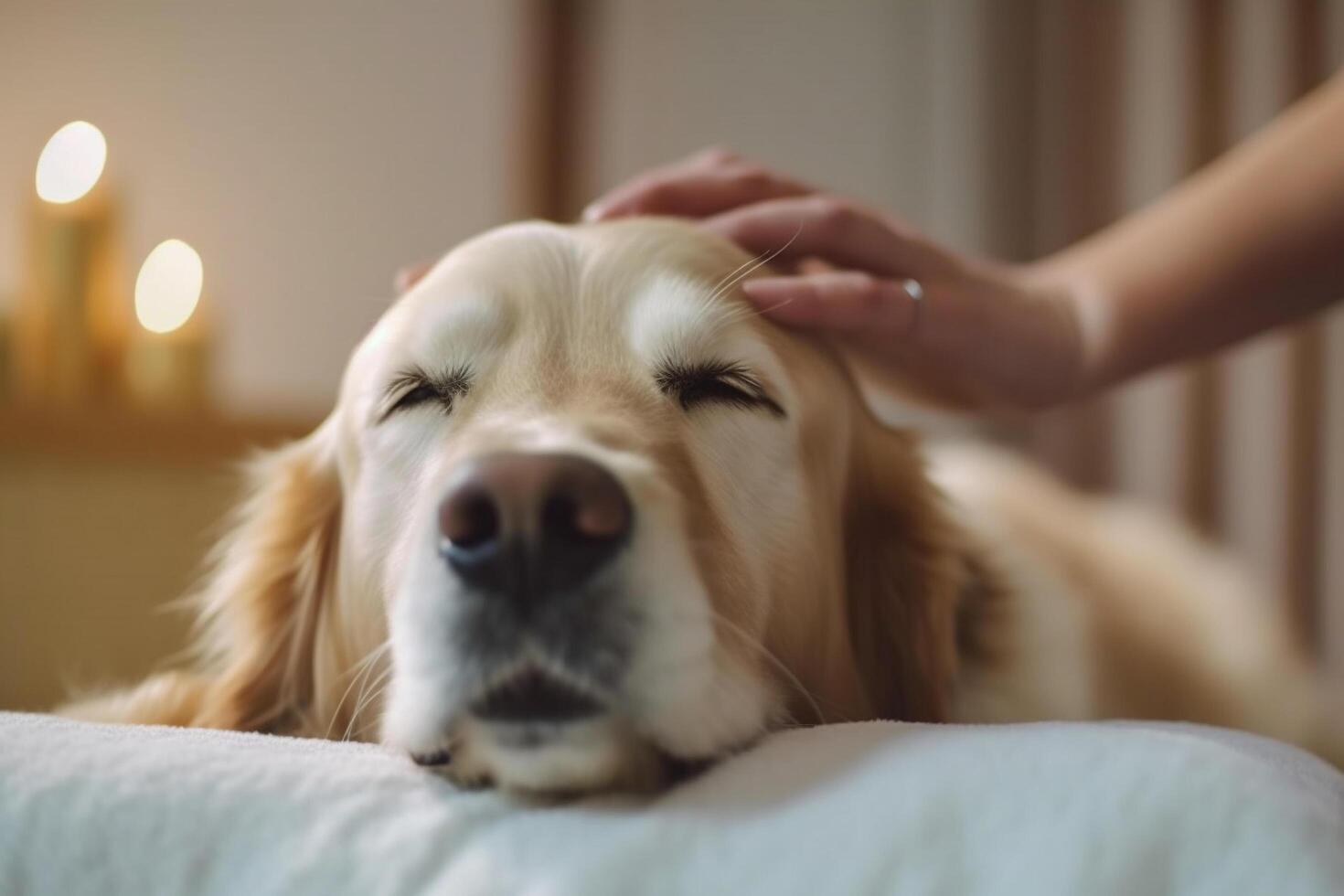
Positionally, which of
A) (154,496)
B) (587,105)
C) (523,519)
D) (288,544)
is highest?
(587,105)

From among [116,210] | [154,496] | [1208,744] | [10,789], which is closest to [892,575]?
[1208,744]

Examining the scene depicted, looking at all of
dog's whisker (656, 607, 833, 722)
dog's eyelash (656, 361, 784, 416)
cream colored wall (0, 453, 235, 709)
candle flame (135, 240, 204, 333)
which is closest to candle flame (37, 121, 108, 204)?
candle flame (135, 240, 204, 333)

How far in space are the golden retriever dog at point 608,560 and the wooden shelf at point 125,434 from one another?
5.44 ft

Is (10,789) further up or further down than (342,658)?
further up

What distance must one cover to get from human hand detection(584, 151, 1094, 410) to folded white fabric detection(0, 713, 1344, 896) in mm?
655

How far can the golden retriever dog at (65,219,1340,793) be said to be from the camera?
651 millimetres

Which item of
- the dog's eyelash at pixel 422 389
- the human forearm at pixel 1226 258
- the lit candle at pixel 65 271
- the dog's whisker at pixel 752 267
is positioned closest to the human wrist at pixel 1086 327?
the human forearm at pixel 1226 258

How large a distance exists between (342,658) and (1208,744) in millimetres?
916

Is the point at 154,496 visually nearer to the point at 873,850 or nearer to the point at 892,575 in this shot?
the point at 892,575

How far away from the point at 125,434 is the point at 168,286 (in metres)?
0.49

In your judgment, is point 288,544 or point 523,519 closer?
point 523,519

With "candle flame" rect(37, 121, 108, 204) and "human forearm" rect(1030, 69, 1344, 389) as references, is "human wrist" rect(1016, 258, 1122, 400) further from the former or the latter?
"candle flame" rect(37, 121, 108, 204)

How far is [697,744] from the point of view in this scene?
2.27ft

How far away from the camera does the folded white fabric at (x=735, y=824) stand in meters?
0.46
